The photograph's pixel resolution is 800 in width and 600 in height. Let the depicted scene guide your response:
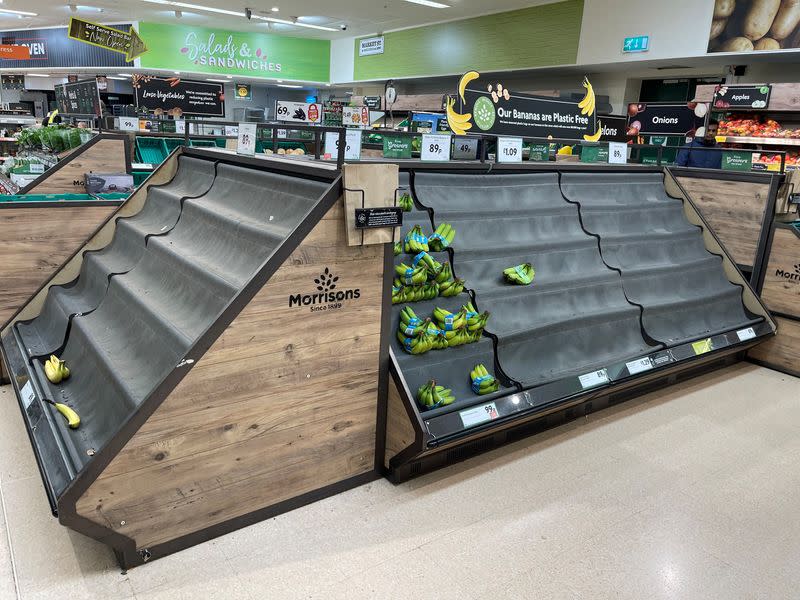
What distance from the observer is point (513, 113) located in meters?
3.99

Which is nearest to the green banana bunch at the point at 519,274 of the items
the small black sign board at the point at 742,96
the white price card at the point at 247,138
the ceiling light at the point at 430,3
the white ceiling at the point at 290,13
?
the white price card at the point at 247,138

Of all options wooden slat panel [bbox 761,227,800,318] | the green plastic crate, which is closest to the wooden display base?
wooden slat panel [bbox 761,227,800,318]

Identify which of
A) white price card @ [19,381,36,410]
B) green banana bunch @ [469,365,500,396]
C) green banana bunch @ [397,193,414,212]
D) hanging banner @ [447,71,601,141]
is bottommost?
white price card @ [19,381,36,410]

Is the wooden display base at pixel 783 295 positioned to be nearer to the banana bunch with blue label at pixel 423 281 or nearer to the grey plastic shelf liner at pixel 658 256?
the grey plastic shelf liner at pixel 658 256

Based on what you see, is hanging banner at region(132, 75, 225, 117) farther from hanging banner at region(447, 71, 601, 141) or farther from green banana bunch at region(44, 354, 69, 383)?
green banana bunch at region(44, 354, 69, 383)

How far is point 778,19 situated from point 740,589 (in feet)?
30.2

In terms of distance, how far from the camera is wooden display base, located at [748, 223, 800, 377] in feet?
13.9

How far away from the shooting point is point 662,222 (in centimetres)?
435

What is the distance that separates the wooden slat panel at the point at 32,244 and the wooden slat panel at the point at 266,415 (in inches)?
81.0

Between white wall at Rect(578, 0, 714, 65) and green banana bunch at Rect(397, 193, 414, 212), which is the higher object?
white wall at Rect(578, 0, 714, 65)

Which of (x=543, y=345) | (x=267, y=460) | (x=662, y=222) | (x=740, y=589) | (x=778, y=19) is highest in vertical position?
(x=778, y=19)

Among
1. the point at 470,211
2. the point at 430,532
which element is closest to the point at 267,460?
the point at 430,532

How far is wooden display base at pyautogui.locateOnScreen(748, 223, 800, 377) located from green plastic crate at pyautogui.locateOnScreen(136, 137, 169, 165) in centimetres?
644

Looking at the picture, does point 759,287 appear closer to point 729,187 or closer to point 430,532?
point 729,187
